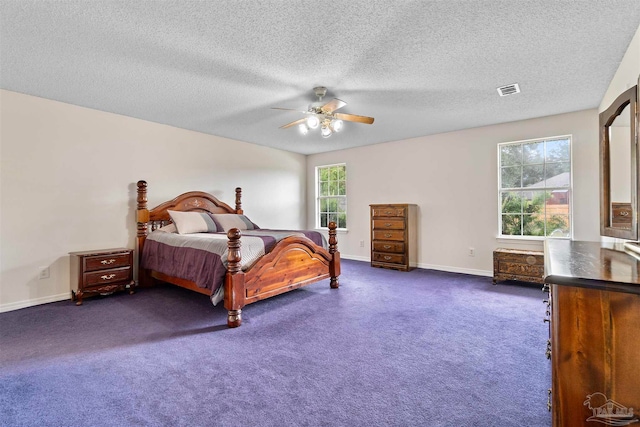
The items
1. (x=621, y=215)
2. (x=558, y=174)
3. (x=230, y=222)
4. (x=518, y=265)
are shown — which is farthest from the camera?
(x=230, y=222)

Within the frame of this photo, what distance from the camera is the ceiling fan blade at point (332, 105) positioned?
282cm

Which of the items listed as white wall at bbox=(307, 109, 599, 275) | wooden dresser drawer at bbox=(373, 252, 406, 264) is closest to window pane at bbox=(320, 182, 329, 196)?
white wall at bbox=(307, 109, 599, 275)

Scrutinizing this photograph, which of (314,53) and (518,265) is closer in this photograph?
(314,53)

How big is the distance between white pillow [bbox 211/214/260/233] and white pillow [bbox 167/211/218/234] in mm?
138

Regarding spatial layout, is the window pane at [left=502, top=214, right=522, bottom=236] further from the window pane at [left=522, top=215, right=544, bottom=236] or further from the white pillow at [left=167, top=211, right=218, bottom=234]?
the white pillow at [left=167, top=211, right=218, bottom=234]

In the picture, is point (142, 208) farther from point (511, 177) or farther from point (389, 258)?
point (511, 177)

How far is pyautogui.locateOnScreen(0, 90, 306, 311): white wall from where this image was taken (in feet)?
10.4

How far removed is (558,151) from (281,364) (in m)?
4.53

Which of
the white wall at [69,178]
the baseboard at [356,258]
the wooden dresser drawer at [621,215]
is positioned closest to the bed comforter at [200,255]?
the white wall at [69,178]

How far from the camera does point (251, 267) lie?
115 inches

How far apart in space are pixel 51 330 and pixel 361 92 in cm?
376

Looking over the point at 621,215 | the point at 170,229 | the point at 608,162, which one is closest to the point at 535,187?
the point at 608,162

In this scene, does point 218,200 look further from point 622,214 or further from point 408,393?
point 622,214

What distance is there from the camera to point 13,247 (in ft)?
10.3
